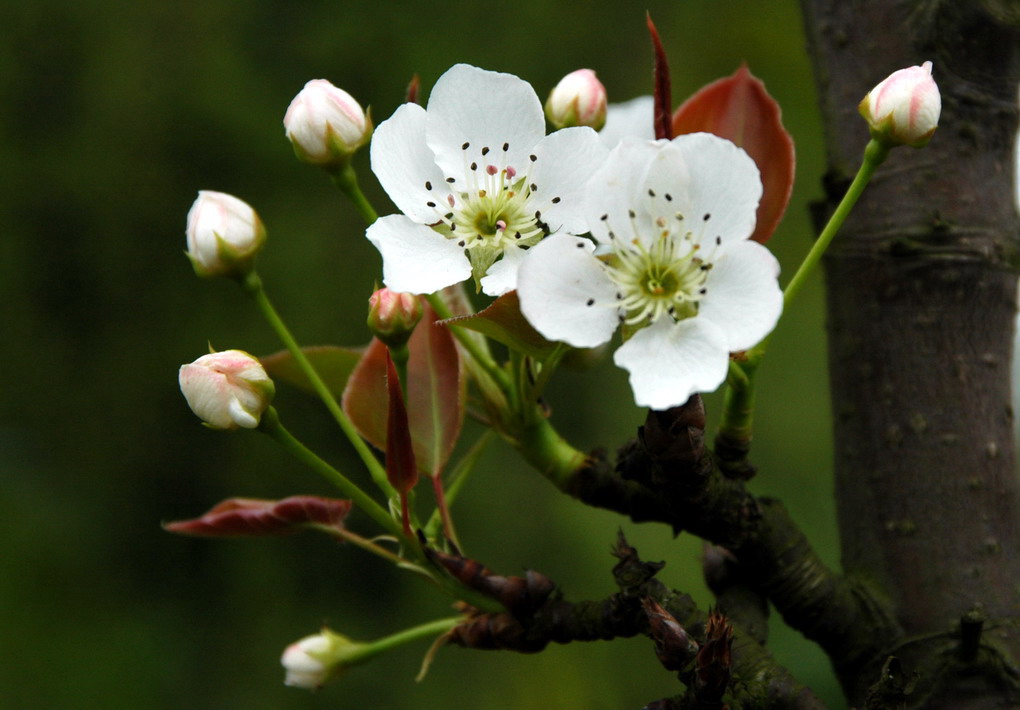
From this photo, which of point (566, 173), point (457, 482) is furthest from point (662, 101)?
point (457, 482)

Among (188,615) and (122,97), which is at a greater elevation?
(122,97)

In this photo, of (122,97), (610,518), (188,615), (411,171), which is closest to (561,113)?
(411,171)

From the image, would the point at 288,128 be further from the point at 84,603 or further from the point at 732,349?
the point at 84,603

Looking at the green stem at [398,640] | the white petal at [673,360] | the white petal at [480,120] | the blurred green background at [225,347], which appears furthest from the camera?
the blurred green background at [225,347]

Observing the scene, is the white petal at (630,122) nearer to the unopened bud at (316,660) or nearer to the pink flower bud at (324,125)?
the pink flower bud at (324,125)

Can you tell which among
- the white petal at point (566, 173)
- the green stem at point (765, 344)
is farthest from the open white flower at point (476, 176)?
the green stem at point (765, 344)

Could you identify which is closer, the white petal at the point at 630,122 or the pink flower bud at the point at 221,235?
the pink flower bud at the point at 221,235

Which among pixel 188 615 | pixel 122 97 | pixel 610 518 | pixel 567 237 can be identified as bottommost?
pixel 188 615
